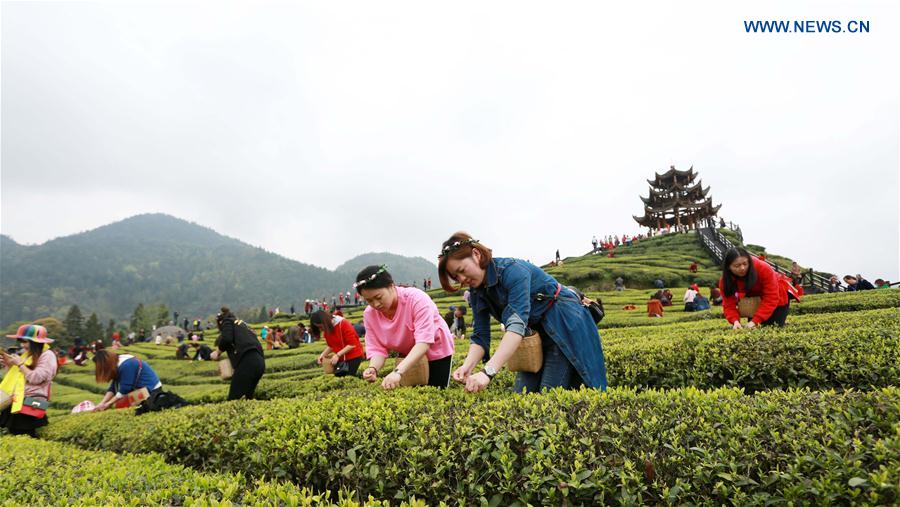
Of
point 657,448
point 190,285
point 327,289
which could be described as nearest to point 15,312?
point 190,285

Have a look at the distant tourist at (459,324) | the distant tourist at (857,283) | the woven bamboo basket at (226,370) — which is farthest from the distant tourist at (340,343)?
the distant tourist at (857,283)

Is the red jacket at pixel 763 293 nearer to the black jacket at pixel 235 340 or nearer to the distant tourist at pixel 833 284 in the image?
the black jacket at pixel 235 340

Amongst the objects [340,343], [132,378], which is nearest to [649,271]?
[340,343]

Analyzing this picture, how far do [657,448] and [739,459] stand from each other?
0.36 metres

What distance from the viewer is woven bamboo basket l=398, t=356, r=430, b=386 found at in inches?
173

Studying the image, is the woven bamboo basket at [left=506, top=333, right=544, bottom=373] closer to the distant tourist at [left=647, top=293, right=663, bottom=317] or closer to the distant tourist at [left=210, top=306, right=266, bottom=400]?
the distant tourist at [left=210, top=306, right=266, bottom=400]

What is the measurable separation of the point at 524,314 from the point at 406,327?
5.19ft

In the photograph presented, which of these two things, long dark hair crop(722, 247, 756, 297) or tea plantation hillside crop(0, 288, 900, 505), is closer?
tea plantation hillside crop(0, 288, 900, 505)

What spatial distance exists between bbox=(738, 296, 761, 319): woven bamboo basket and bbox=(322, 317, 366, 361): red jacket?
231 inches

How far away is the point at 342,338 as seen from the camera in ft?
24.8

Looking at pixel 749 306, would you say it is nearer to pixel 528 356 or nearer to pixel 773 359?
pixel 773 359

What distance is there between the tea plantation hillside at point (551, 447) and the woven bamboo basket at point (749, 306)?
40.1 inches

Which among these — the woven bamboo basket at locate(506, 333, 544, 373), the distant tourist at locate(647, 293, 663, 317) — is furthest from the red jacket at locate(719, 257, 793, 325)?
the distant tourist at locate(647, 293, 663, 317)

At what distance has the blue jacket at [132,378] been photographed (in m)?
6.91
